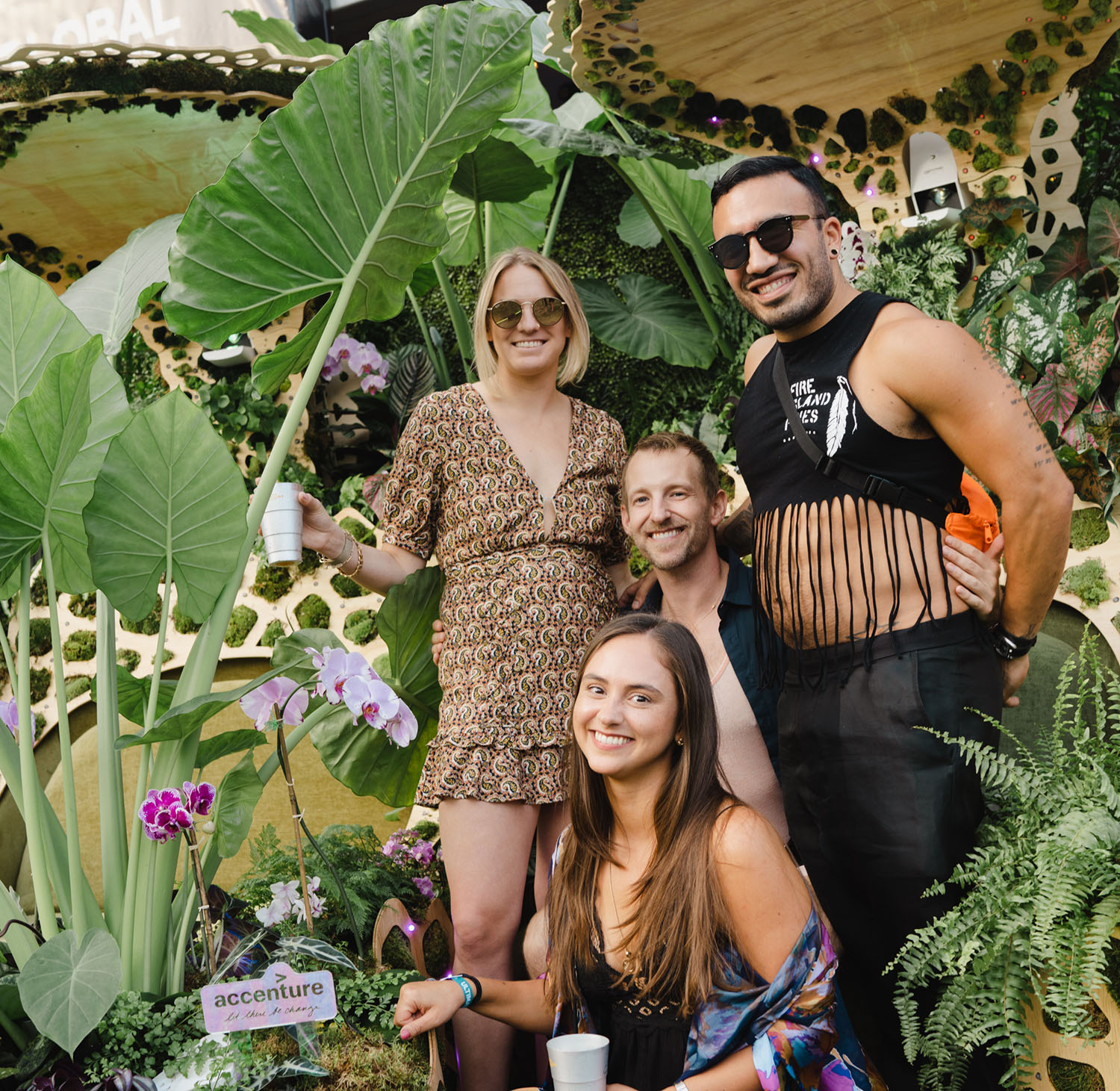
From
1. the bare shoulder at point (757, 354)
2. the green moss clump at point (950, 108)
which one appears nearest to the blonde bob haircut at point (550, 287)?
the bare shoulder at point (757, 354)

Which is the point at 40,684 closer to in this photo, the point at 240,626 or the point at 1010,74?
the point at 240,626

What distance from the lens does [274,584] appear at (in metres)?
4.06

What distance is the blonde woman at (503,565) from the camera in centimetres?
211

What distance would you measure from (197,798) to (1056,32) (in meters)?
2.84

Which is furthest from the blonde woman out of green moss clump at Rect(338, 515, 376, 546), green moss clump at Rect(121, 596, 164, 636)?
green moss clump at Rect(121, 596, 164, 636)

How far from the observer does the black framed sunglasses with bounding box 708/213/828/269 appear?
1.79m

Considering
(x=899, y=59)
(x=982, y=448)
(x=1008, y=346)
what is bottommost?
(x=982, y=448)

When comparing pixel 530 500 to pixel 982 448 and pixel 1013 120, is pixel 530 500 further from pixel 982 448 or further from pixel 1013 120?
pixel 1013 120

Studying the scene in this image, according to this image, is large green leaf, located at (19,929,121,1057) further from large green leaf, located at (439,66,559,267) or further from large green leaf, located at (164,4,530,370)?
large green leaf, located at (439,66,559,267)

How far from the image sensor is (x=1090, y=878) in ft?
4.99

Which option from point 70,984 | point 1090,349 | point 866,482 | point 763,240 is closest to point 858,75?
point 1090,349

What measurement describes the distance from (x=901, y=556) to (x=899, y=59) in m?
1.93

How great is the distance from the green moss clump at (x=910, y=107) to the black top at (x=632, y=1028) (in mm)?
2620

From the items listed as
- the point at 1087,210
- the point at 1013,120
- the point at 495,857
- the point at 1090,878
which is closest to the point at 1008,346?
the point at 1013,120
